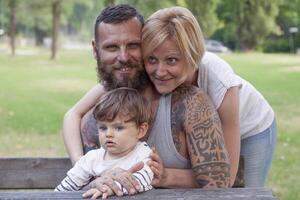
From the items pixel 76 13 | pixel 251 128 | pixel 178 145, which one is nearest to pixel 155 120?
pixel 178 145

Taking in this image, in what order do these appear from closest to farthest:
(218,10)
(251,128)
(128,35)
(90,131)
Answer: (128,35), (90,131), (251,128), (218,10)

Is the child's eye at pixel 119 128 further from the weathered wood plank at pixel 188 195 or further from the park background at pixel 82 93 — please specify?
the park background at pixel 82 93

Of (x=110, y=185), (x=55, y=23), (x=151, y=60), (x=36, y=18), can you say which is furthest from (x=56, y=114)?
(x=36, y=18)

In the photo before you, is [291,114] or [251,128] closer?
[251,128]

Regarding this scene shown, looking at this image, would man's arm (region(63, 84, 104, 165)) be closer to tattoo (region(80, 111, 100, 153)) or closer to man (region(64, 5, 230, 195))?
tattoo (region(80, 111, 100, 153))

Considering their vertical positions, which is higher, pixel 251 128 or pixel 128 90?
pixel 128 90

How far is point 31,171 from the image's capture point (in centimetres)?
359

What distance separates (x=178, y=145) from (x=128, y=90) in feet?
1.03

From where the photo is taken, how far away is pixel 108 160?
2506 millimetres

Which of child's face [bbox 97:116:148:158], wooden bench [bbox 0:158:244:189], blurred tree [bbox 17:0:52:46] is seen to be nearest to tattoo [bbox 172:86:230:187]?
child's face [bbox 97:116:148:158]

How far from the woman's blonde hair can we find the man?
0.14m

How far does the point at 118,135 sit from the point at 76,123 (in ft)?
2.50

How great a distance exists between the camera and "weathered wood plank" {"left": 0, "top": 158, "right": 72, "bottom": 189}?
3.57 meters

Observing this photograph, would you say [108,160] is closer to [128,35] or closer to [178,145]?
[178,145]
